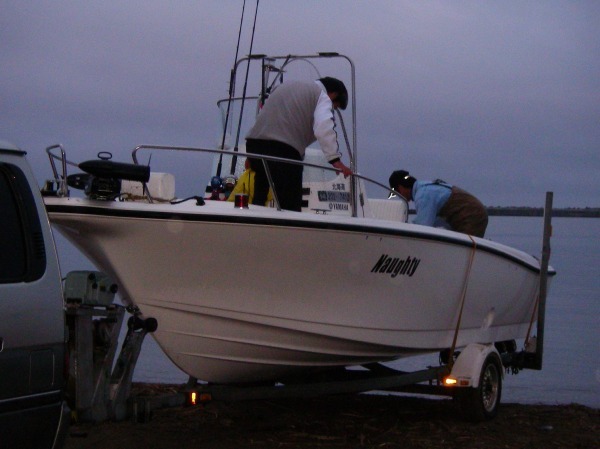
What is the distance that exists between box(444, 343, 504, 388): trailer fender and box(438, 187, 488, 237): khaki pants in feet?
3.41

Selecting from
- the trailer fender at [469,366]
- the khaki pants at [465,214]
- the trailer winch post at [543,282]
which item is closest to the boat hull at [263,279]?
the trailer fender at [469,366]

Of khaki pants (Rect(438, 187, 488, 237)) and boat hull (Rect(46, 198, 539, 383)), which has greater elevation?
khaki pants (Rect(438, 187, 488, 237))

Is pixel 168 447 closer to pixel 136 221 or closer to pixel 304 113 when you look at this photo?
pixel 136 221

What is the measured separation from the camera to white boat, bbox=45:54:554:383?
5090 millimetres

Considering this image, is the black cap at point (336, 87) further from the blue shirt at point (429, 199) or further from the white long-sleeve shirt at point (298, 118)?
the blue shirt at point (429, 199)

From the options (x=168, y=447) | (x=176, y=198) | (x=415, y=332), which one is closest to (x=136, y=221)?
(x=176, y=198)

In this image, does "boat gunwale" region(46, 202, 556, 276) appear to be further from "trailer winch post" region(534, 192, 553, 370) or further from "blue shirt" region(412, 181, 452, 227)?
"trailer winch post" region(534, 192, 553, 370)

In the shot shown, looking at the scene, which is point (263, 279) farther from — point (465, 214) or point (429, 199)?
point (465, 214)

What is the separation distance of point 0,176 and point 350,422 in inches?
151

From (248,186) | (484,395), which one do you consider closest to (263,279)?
(248,186)

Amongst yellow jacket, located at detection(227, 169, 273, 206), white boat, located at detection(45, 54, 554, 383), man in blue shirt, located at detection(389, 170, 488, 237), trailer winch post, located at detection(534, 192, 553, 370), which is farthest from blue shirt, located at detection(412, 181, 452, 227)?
yellow jacket, located at detection(227, 169, 273, 206)

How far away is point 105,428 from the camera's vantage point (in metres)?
6.31

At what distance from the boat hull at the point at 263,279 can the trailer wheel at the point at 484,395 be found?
0.65 m

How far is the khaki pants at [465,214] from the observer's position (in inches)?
291
